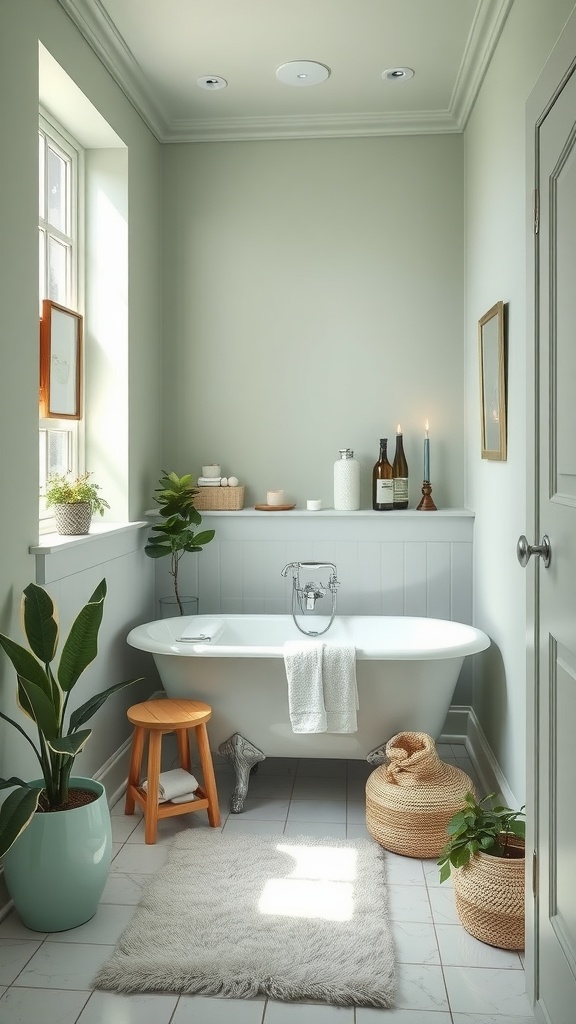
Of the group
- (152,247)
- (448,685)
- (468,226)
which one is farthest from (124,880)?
(468,226)

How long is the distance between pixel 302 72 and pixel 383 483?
1.76 m

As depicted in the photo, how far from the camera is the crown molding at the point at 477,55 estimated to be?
276 cm

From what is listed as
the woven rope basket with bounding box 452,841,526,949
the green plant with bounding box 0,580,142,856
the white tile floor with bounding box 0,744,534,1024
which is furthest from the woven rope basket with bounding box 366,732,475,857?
the green plant with bounding box 0,580,142,856

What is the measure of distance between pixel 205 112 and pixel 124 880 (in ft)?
10.5

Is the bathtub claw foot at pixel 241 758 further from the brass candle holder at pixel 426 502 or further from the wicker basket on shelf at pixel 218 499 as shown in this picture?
the brass candle holder at pixel 426 502

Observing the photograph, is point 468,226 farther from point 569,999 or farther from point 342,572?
point 569,999

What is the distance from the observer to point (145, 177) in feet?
12.0

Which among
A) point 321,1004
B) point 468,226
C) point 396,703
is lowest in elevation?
point 321,1004

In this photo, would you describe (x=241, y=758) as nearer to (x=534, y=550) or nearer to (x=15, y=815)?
(x=15, y=815)

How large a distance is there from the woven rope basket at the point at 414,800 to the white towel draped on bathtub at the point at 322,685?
0.72 ft

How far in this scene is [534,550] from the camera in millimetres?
1810

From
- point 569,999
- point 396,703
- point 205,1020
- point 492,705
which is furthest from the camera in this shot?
point 492,705

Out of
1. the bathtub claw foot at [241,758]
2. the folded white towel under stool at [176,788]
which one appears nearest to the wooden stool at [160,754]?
the folded white towel under stool at [176,788]

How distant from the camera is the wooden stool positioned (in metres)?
2.78
